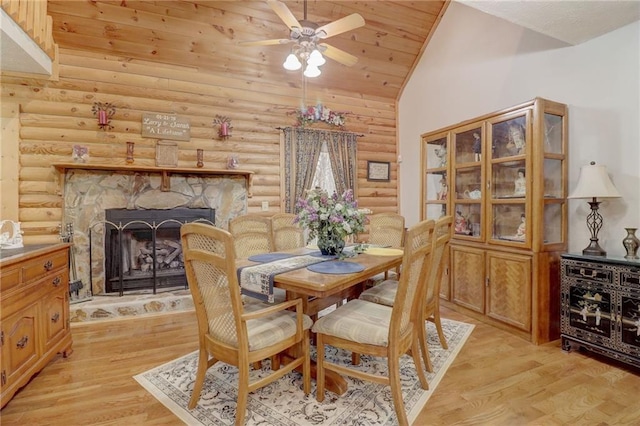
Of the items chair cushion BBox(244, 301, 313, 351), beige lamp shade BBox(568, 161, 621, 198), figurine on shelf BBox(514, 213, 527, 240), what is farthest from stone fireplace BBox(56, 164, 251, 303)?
beige lamp shade BBox(568, 161, 621, 198)

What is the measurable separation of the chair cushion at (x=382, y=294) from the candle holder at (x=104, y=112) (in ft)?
11.0

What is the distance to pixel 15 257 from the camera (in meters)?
1.92

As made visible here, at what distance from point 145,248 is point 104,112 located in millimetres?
1616

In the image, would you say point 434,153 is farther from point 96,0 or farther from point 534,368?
point 96,0

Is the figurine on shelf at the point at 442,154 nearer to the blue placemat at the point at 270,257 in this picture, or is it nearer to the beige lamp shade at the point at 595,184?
the beige lamp shade at the point at 595,184

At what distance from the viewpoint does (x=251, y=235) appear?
125 inches

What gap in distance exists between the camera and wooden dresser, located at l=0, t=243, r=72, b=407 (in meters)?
1.86

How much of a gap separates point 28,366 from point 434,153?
13.6 ft

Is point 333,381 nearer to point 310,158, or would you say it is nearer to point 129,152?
point 310,158

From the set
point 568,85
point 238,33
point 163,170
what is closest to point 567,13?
point 568,85

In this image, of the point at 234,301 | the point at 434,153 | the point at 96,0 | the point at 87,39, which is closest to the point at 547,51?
the point at 434,153

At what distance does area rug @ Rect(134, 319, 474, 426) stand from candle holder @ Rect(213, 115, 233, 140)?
107 inches

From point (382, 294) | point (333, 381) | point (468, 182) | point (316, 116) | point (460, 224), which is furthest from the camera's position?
point (316, 116)

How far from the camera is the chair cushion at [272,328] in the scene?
1.73 meters
